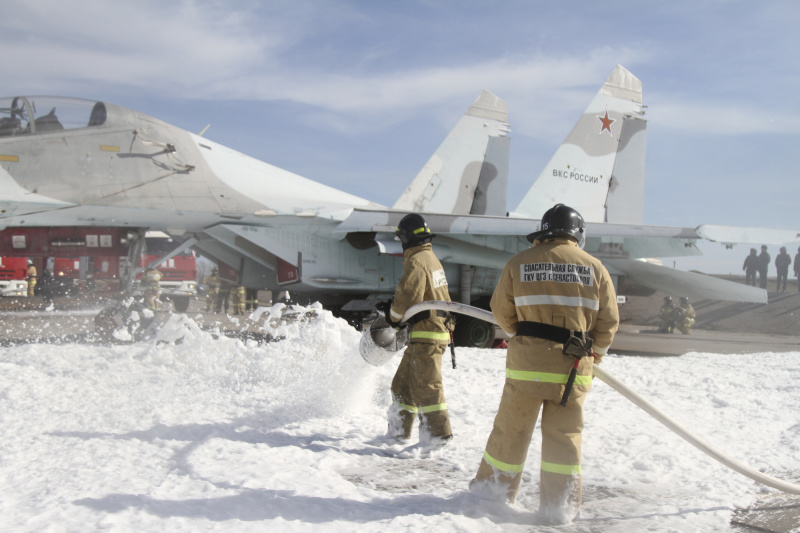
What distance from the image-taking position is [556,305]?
8.81ft

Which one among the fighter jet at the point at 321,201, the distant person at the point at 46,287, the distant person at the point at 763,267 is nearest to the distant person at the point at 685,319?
the distant person at the point at 763,267

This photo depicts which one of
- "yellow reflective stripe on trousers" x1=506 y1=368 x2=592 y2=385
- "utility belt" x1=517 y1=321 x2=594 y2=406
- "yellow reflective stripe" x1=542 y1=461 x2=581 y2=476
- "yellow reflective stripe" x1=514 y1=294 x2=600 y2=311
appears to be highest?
"yellow reflective stripe" x1=514 y1=294 x2=600 y2=311

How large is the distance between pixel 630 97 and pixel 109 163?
1159 centimetres

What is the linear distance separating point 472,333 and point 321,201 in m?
3.48

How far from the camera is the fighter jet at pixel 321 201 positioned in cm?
696

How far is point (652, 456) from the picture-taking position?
143 inches

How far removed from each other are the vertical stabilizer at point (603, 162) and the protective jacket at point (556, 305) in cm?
1036

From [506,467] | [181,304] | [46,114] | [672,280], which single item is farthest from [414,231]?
[181,304]

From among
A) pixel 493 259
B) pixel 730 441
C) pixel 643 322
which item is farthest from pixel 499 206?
pixel 730 441

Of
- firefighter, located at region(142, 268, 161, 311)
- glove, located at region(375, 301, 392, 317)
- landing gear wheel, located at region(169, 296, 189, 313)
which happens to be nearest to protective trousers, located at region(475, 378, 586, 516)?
glove, located at region(375, 301, 392, 317)

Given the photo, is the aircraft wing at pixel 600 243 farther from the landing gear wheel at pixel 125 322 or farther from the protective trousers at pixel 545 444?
the protective trousers at pixel 545 444

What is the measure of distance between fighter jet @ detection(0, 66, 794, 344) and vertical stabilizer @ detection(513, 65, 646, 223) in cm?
3

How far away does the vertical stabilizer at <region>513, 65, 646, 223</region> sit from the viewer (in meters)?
13.1

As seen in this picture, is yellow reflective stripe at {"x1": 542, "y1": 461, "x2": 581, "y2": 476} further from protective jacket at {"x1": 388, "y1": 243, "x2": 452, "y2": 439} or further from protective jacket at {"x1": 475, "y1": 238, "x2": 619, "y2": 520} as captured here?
protective jacket at {"x1": 388, "y1": 243, "x2": 452, "y2": 439}
